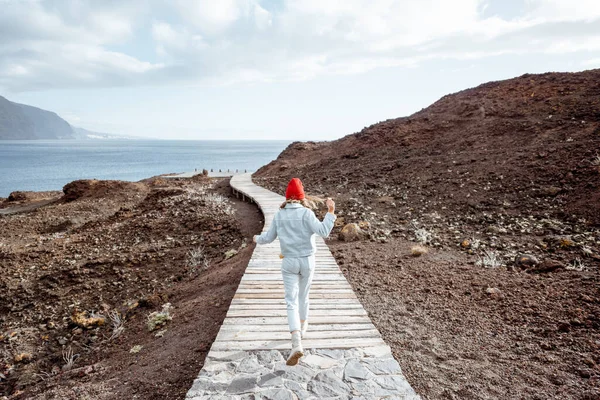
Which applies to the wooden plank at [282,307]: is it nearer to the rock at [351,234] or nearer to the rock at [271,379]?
the rock at [271,379]

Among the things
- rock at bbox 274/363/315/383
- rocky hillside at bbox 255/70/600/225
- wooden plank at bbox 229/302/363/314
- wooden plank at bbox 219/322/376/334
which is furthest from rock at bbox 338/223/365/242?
rock at bbox 274/363/315/383

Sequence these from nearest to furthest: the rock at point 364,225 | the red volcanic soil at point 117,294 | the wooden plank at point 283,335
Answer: the wooden plank at point 283,335 < the red volcanic soil at point 117,294 < the rock at point 364,225

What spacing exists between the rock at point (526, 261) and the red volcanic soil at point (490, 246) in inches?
1.2

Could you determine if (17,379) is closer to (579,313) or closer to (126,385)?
(126,385)

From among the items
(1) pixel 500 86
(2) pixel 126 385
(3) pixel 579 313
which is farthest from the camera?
(1) pixel 500 86

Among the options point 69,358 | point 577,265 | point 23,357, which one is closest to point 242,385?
point 69,358

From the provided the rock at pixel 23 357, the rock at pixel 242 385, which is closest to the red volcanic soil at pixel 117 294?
the rock at pixel 23 357

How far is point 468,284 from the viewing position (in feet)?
19.7

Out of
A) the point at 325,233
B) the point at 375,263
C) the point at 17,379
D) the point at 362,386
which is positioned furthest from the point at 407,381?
the point at 17,379

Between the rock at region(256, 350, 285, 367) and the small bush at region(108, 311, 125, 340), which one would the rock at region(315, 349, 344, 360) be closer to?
the rock at region(256, 350, 285, 367)

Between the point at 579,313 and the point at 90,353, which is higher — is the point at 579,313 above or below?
above

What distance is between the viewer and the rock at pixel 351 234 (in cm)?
877

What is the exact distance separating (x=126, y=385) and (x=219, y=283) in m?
2.96

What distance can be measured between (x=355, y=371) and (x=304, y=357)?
57cm
